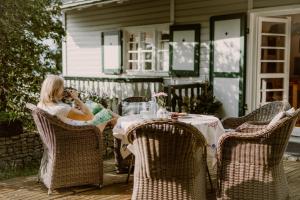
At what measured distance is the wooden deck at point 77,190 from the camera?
452 cm

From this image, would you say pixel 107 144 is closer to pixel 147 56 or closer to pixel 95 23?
pixel 147 56

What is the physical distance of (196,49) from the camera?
27.9 feet

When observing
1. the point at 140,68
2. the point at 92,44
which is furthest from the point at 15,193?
the point at 92,44

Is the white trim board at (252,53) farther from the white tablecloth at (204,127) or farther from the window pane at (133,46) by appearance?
the window pane at (133,46)

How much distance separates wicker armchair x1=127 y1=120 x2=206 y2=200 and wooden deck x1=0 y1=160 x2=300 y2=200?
2.55ft

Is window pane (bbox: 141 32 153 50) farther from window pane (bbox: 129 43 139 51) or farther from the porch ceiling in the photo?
the porch ceiling

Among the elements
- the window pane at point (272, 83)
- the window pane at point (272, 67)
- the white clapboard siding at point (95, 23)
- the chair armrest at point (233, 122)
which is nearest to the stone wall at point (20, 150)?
the chair armrest at point (233, 122)

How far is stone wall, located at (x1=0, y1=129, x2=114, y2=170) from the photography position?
18.9 feet

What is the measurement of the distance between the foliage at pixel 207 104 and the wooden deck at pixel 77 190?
2615 mm

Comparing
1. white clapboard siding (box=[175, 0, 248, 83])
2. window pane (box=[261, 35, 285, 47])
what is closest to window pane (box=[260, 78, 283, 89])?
window pane (box=[261, 35, 285, 47])

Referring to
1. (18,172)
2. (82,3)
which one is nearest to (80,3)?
(82,3)

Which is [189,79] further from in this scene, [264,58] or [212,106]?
[264,58]

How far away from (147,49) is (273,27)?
320cm

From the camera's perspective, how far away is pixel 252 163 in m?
4.04
